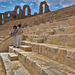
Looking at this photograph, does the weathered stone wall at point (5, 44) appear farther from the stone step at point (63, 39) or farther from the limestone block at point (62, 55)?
the limestone block at point (62, 55)

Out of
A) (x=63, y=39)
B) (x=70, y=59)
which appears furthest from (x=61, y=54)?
(x=63, y=39)

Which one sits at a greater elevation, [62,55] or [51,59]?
[62,55]

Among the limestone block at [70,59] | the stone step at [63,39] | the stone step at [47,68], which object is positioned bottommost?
the stone step at [47,68]

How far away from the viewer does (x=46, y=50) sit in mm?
2910

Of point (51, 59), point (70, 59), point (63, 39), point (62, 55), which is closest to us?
point (70, 59)

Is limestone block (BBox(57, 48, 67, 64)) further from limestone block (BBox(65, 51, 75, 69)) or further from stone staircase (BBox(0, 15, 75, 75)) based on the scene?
limestone block (BBox(65, 51, 75, 69))

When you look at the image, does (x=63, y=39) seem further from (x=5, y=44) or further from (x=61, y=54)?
(x=5, y=44)

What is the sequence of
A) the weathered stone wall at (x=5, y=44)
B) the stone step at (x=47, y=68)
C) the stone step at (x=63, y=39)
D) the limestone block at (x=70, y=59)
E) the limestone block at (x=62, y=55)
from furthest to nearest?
the weathered stone wall at (x=5, y=44) → the stone step at (x=63, y=39) → the limestone block at (x=62, y=55) → the limestone block at (x=70, y=59) → the stone step at (x=47, y=68)

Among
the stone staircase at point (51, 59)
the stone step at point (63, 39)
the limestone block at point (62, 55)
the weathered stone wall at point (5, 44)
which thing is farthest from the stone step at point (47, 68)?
the weathered stone wall at point (5, 44)

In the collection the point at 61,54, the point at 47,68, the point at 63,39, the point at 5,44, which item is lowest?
the point at 47,68

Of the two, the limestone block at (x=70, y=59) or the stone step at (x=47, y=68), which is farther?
the limestone block at (x=70, y=59)

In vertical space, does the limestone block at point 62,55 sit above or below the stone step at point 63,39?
below

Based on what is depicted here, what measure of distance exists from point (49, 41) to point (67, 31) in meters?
0.89

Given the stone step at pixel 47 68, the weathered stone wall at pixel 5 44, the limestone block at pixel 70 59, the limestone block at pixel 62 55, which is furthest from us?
the weathered stone wall at pixel 5 44
